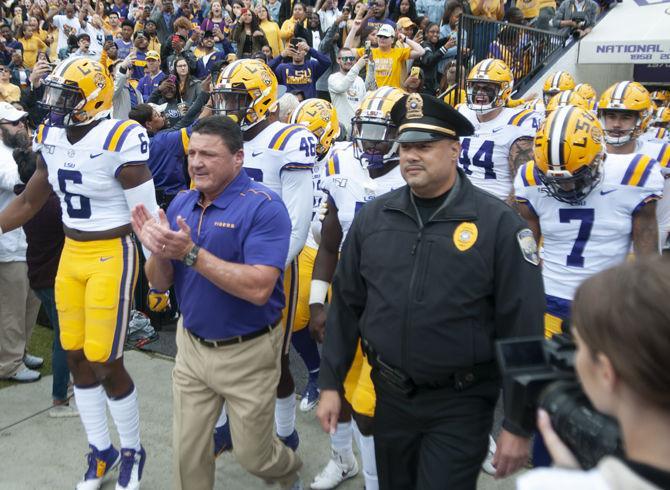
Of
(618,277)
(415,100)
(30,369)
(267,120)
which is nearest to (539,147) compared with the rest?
(415,100)

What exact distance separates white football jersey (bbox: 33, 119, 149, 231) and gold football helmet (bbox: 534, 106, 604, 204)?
221cm

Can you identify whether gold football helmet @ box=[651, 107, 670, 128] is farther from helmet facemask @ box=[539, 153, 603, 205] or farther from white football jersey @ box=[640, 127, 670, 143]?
helmet facemask @ box=[539, 153, 603, 205]

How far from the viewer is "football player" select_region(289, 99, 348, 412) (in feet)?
15.7

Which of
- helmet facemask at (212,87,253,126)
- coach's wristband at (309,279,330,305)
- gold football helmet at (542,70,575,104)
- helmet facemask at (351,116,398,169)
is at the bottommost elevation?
coach's wristband at (309,279,330,305)

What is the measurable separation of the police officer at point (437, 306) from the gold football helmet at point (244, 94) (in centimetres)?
182

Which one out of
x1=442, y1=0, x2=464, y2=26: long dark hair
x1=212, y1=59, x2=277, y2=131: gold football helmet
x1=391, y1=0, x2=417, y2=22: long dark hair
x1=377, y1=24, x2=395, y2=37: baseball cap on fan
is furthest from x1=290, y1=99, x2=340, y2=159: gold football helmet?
x1=391, y1=0, x2=417, y2=22: long dark hair

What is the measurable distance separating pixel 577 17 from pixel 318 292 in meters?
10.4

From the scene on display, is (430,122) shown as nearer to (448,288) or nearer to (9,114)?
(448,288)

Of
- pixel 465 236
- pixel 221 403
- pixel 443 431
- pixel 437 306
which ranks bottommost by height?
pixel 221 403

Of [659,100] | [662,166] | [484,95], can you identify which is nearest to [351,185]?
[662,166]

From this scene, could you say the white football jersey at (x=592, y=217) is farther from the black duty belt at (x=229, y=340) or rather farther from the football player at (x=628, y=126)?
the black duty belt at (x=229, y=340)

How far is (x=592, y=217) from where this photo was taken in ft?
12.3

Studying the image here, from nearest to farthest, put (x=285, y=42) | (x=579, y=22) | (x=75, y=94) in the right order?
(x=75, y=94), (x=579, y=22), (x=285, y=42)

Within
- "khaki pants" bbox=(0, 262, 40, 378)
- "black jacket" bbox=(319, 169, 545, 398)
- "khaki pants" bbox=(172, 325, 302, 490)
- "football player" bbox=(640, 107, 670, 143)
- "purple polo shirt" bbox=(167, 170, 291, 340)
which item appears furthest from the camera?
"football player" bbox=(640, 107, 670, 143)
